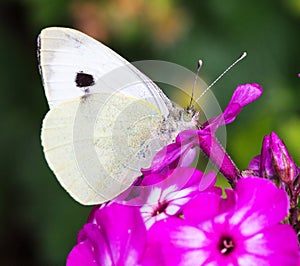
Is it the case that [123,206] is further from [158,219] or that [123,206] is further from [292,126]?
[292,126]

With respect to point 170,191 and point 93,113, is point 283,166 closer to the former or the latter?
point 170,191

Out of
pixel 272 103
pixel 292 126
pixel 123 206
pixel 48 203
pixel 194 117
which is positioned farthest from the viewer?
pixel 48 203

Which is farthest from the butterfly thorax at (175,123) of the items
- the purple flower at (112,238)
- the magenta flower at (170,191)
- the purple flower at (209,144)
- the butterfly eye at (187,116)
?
the purple flower at (112,238)

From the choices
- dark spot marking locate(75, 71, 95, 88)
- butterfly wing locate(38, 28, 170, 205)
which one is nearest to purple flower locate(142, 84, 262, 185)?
Result: butterfly wing locate(38, 28, 170, 205)

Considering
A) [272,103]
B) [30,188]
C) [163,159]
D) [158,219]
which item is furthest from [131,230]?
[30,188]

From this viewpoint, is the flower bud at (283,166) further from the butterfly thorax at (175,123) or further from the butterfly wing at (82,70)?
the butterfly wing at (82,70)
